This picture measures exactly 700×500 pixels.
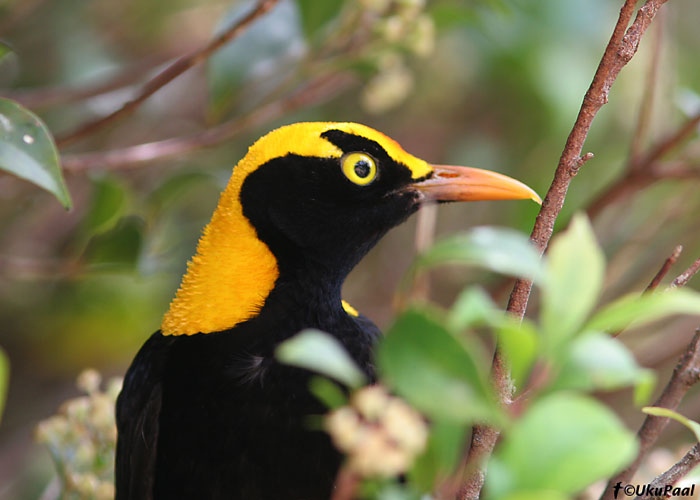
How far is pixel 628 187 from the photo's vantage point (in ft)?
10.4

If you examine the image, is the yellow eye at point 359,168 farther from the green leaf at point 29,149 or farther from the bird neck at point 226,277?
the green leaf at point 29,149

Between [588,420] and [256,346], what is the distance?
149cm

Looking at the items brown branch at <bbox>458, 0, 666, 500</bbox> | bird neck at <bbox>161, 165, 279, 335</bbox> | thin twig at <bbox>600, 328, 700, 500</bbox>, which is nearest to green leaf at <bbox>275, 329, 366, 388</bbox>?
brown branch at <bbox>458, 0, 666, 500</bbox>

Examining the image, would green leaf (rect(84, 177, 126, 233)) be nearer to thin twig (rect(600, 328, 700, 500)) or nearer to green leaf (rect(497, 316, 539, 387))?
thin twig (rect(600, 328, 700, 500))

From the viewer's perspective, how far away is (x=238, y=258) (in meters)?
2.32

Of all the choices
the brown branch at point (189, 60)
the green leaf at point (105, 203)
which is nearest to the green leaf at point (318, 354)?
the brown branch at point (189, 60)

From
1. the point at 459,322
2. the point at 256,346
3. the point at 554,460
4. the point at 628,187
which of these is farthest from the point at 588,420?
the point at 628,187

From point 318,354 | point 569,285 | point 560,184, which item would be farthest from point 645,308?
point 560,184

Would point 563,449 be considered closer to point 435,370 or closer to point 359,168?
point 435,370

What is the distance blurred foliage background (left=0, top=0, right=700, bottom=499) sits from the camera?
128 inches

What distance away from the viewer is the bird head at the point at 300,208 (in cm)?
231

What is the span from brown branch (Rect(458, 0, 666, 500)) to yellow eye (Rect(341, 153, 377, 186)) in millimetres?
904

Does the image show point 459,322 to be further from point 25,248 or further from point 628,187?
point 25,248

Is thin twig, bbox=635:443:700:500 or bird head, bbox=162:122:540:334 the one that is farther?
bird head, bbox=162:122:540:334
